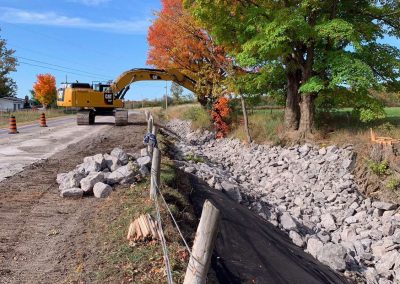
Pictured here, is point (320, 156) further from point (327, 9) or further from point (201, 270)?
point (201, 270)

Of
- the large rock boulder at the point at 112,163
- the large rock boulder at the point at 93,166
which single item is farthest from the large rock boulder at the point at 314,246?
the large rock boulder at the point at 93,166

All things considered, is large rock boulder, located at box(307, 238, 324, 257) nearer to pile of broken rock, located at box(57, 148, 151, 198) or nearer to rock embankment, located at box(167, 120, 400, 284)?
rock embankment, located at box(167, 120, 400, 284)

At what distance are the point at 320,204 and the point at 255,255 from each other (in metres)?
5.86

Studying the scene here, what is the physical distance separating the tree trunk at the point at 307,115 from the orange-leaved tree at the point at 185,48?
7871 mm

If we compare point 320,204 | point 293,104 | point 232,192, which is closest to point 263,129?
point 293,104

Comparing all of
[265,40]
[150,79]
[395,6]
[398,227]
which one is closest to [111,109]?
[150,79]

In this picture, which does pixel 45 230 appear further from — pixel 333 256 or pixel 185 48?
pixel 185 48

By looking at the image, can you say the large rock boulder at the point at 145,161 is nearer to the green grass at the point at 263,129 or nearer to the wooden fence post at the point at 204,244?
the wooden fence post at the point at 204,244

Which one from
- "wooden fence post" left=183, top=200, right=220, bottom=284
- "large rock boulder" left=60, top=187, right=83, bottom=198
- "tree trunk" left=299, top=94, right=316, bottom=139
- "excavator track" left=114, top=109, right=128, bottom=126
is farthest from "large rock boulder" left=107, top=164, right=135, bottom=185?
"excavator track" left=114, top=109, right=128, bottom=126

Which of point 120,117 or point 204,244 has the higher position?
point 120,117

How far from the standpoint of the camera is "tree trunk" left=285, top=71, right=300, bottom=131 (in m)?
17.1

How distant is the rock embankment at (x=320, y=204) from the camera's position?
885cm

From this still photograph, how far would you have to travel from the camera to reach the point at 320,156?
14.2m

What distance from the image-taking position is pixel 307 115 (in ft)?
52.0
